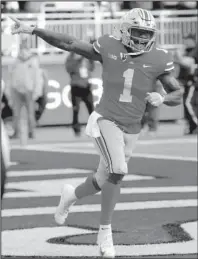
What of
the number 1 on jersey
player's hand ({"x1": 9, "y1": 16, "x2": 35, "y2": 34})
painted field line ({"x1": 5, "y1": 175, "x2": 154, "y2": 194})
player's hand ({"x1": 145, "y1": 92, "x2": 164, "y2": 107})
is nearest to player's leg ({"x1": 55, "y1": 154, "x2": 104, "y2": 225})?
the number 1 on jersey

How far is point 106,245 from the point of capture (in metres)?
6.58

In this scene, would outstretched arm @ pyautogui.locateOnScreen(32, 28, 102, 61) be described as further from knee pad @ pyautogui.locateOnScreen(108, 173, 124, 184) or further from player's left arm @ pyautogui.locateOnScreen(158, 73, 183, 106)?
knee pad @ pyautogui.locateOnScreen(108, 173, 124, 184)

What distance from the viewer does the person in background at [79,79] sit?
50.0ft

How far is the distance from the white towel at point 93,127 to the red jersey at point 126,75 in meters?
0.08

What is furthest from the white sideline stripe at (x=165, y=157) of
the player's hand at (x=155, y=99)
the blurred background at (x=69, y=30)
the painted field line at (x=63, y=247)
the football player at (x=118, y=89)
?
the player's hand at (x=155, y=99)

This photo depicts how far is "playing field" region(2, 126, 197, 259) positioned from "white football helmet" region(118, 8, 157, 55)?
1.88 meters

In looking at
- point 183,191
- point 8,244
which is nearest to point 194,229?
point 8,244

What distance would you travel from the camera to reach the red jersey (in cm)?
607

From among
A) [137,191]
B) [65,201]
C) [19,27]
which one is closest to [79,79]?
[137,191]

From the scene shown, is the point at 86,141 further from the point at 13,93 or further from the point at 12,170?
the point at 12,170

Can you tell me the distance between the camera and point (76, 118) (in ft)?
60.3

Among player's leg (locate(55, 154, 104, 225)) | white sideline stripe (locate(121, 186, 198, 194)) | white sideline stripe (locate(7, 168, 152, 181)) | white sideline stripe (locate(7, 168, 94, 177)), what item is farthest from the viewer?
white sideline stripe (locate(7, 168, 94, 177))

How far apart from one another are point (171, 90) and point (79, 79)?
34.6ft

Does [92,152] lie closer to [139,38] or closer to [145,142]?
[145,142]
